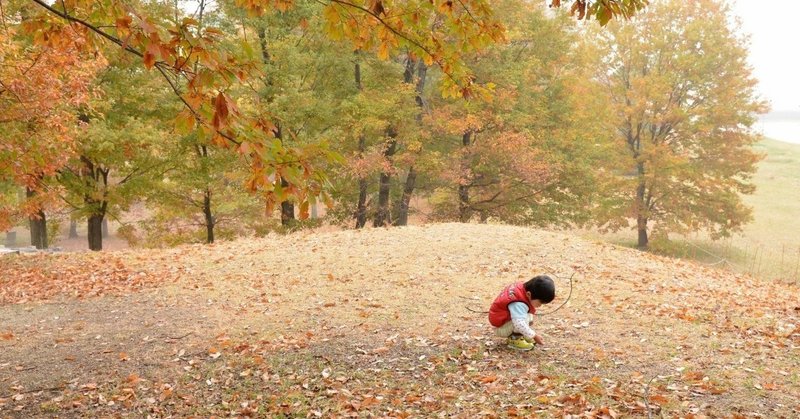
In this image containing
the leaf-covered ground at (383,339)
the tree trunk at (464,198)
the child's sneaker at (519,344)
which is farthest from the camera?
the tree trunk at (464,198)

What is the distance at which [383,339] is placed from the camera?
21.1 ft

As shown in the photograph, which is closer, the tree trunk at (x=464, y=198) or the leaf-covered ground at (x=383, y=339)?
the leaf-covered ground at (x=383, y=339)

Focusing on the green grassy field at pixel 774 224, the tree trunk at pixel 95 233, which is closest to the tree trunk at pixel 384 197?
the tree trunk at pixel 95 233

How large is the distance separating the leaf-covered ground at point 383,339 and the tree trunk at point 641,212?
13151mm

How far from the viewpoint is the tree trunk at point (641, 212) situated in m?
23.7

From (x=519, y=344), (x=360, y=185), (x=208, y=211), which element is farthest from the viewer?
(x=360, y=185)

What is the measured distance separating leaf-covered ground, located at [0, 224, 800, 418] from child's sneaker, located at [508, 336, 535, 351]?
0.39 feet

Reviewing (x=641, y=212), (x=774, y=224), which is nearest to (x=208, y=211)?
(x=641, y=212)

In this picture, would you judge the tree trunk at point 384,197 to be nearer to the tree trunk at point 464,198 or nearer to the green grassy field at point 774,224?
the tree trunk at point 464,198

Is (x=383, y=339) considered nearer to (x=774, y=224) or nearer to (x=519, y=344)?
(x=519, y=344)

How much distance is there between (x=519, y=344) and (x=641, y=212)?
19946 mm

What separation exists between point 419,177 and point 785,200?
29335 mm

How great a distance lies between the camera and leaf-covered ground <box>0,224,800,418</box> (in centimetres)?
485

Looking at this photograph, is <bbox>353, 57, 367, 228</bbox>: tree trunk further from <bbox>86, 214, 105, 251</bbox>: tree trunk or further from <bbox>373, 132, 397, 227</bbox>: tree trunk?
<bbox>86, 214, 105, 251</bbox>: tree trunk
